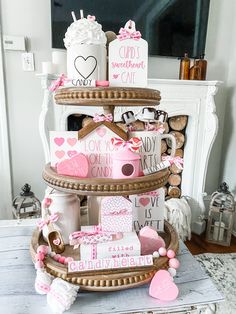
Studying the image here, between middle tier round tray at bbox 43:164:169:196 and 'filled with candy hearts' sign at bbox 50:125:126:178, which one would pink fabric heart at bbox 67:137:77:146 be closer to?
'filled with candy hearts' sign at bbox 50:125:126:178

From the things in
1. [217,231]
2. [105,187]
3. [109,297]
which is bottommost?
[217,231]

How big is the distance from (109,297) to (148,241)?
0.19 meters

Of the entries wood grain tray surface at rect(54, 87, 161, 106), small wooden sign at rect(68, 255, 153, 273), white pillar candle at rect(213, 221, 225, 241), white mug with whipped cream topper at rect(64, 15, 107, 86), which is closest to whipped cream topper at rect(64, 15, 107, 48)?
white mug with whipped cream topper at rect(64, 15, 107, 86)

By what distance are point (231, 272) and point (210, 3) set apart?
6.75 feet

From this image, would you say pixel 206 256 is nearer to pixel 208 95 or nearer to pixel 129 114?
pixel 208 95

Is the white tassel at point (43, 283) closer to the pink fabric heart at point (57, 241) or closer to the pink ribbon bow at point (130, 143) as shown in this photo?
the pink fabric heart at point (57, 241)

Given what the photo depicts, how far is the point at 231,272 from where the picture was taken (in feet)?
5.66

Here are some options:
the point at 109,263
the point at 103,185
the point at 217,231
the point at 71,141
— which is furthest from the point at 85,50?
the point at 217,231

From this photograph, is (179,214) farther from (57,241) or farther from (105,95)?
(105,95)

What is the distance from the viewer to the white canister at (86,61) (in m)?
0.70

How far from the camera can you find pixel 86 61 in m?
0.71

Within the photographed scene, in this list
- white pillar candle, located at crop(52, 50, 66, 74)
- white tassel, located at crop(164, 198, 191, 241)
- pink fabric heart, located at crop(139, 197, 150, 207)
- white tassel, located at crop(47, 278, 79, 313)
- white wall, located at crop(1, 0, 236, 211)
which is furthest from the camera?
white tassel, located at crop(164, 198, 191, 241)

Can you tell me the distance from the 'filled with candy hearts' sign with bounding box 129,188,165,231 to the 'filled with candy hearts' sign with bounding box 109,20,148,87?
1.15 feet

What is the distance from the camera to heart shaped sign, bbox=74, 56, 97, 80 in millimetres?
705
